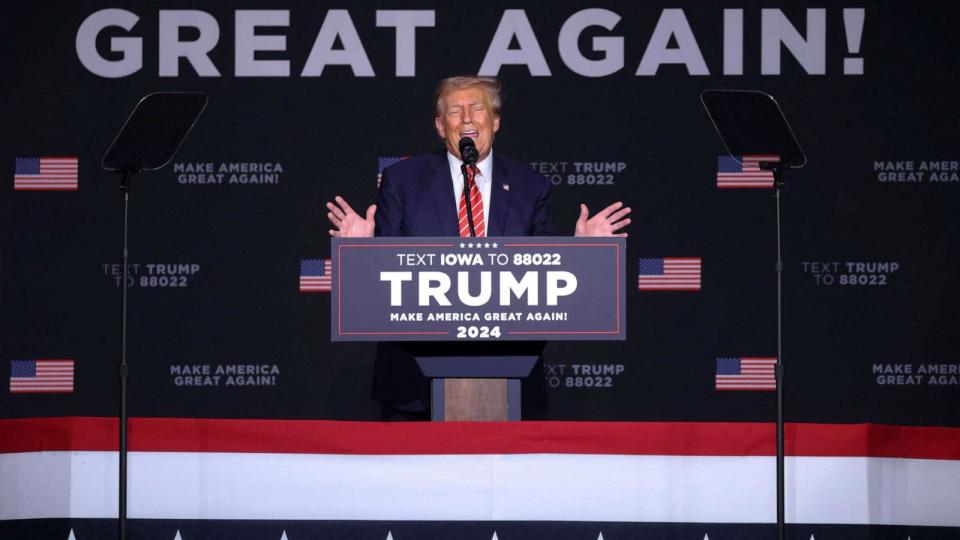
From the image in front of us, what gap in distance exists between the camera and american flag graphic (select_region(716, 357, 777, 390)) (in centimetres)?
572

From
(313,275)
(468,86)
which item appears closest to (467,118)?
(468,86)

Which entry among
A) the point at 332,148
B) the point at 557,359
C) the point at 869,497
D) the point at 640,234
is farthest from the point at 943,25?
the point at 869,497

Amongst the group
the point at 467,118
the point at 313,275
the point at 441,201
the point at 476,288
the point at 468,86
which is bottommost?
the point at 476,288

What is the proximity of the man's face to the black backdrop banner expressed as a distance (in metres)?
1.39

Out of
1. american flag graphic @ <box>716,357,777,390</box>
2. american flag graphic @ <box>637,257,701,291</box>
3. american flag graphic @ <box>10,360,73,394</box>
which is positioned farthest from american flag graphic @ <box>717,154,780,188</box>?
american flag graphic @ <box>10,360,73,394</box>

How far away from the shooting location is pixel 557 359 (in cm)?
576

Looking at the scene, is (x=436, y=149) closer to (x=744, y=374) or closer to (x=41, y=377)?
(x=744, y=374)

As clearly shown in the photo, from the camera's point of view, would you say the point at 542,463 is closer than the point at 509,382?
Yes

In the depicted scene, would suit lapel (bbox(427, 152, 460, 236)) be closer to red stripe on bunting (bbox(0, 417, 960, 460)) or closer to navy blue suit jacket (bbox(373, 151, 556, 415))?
navy blue suit jacket (bbox(373, 151, 556, 415))

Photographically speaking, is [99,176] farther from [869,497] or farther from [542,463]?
[869,497]

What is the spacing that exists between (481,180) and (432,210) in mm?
238

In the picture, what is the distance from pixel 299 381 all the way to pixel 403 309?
8.63 ft

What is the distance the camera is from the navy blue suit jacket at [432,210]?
4164 millimetres

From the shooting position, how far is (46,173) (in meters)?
5.78
